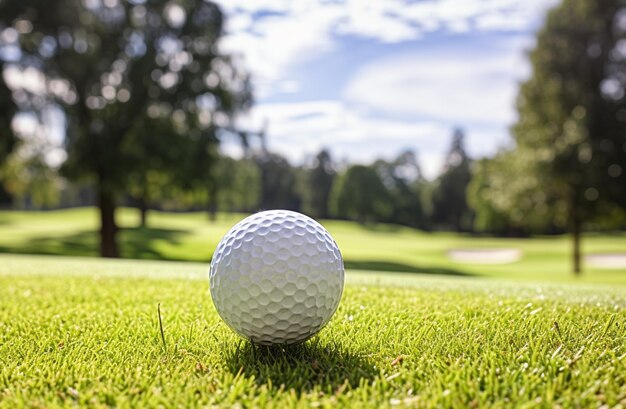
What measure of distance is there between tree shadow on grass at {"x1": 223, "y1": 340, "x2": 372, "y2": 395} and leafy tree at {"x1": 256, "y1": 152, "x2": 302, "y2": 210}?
263 feet

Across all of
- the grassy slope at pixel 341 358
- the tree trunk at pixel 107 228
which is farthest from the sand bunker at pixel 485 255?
the grassy slope at pixel 341 358

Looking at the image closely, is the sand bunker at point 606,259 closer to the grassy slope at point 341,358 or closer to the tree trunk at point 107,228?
the tree trunk at point 107,228

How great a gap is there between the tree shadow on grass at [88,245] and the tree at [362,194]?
39.5 metres

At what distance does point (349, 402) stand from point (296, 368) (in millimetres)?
527

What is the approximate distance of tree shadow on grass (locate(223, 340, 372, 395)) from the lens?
251 centimetres

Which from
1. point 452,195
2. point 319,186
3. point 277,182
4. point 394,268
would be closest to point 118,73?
point 394,268

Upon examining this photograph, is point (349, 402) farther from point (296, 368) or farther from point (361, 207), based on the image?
point (361, 207)

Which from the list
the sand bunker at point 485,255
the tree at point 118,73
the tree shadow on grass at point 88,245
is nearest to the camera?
the tree at point 118,73

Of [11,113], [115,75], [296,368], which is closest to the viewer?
[296,368]

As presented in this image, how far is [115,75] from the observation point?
60.0 ft

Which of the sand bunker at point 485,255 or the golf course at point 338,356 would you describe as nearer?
the golf course at point 338,356

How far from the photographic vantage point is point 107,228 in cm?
1938

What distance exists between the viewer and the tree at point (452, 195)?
66.4m

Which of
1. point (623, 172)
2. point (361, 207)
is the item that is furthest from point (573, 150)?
point (361, 207)
